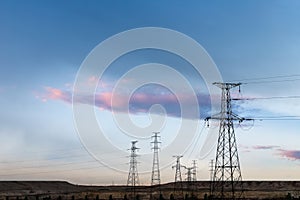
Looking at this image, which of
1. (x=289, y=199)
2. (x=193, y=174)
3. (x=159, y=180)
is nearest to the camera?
(x=289, y=199)

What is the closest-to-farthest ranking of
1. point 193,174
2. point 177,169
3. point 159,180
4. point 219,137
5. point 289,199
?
point 289,199
point 219,137
point 159,180
point 177,169
point 193,174

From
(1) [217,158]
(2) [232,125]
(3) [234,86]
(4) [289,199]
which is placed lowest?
(4) [289,199]

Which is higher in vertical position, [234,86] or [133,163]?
[234,86]

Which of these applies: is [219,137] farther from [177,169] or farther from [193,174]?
[193,174]

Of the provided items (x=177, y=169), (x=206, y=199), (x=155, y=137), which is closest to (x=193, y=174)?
(x=177, y=169)

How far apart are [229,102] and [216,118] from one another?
8.71 ft

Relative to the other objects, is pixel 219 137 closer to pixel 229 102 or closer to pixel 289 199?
pixel 229 102

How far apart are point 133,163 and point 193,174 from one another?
28.9 metres

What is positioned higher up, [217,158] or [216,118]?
[216,118]

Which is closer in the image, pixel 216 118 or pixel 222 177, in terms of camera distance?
pixel 222 177

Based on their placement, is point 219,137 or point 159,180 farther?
point 159,180

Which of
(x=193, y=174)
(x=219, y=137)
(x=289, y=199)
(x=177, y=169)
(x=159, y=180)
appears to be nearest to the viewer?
(x=289, y=199)

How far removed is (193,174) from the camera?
→ 111938 mm

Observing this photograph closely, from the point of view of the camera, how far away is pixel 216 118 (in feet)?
184
